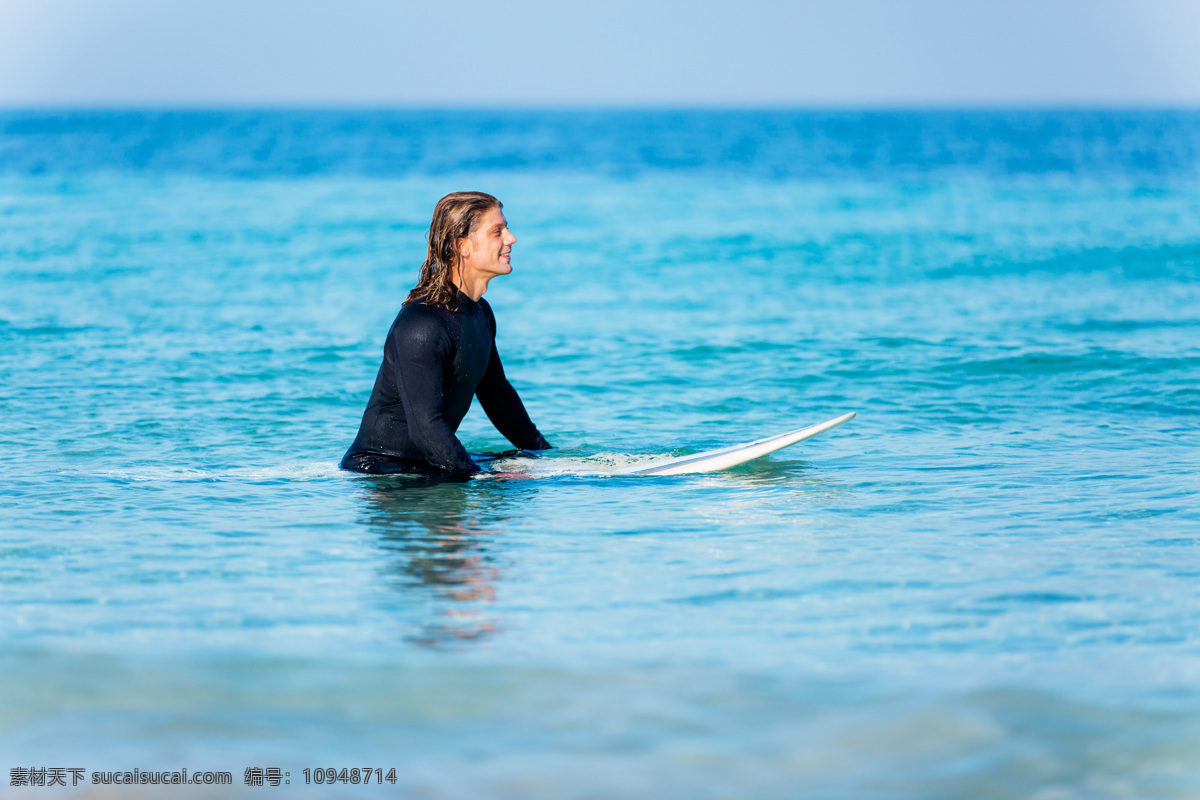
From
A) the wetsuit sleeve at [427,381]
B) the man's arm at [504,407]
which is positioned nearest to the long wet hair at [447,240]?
the wetsuit sleeve at [427,381]

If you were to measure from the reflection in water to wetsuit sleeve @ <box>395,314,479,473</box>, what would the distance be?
0.25m

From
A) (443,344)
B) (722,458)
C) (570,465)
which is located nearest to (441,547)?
(443,344)

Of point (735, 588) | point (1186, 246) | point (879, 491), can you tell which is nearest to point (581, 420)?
point (879, 491)

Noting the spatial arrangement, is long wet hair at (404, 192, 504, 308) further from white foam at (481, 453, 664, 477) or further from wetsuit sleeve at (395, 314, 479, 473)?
white foam at (481, 453, 664, 477)

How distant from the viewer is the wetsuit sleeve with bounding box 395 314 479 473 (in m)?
6.15

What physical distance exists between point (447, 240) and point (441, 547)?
162 cm

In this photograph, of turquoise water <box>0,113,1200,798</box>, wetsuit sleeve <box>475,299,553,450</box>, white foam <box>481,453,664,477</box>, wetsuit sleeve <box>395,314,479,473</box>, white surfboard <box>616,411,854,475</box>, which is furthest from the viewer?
white surfboard <box>616,411,854,475</box>

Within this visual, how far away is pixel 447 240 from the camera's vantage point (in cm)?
625

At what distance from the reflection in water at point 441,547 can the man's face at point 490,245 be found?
1.14m

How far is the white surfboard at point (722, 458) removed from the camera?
7.19 meters

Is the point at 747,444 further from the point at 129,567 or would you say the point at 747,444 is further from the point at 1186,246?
the point at 1186,246

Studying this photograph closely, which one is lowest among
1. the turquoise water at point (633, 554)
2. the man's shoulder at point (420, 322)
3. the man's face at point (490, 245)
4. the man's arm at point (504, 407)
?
the turquoise water at point (633, 554)

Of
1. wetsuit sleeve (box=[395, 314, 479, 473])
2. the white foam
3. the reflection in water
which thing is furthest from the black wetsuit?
the white foam

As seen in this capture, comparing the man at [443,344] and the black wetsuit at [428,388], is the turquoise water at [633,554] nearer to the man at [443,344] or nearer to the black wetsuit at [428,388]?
the black wetsuit at [428,388]
